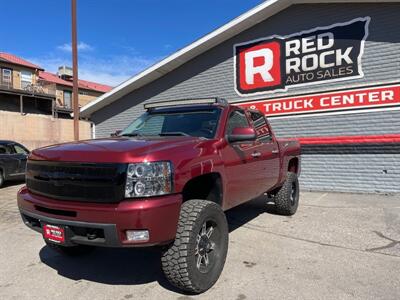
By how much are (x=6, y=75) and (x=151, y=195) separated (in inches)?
1540

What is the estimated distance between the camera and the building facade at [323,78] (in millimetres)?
9336

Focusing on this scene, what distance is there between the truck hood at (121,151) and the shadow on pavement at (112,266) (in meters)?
1.41

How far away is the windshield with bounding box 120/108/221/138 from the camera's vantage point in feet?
15.1

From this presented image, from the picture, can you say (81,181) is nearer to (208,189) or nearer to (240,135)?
(208,189)

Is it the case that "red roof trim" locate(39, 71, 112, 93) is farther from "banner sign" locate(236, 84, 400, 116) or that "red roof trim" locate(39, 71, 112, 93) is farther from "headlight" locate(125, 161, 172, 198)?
"headlight" locate(125, 161, 172, 198)

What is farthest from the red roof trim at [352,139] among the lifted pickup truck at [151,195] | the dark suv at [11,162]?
the dark suv at [11,162]

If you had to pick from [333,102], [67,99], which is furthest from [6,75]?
[333,102]

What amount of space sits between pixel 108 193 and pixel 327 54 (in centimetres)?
850

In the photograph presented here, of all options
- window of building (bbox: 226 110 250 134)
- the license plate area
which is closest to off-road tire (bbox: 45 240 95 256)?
the license plate area

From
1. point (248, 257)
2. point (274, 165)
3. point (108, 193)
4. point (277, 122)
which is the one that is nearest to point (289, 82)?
point (277, 122)

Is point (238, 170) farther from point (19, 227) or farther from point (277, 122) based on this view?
point (277, 122)

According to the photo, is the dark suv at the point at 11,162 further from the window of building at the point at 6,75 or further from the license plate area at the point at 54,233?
the window of building at the point at 6,75

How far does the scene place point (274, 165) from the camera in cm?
611

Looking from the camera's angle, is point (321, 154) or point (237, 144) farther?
point (321, 154)
